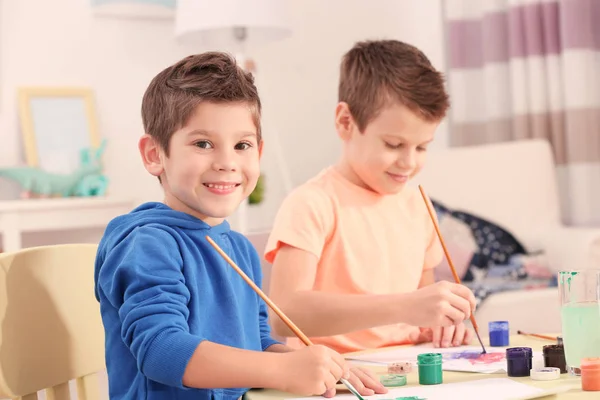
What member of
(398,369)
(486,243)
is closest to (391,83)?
(398,369)

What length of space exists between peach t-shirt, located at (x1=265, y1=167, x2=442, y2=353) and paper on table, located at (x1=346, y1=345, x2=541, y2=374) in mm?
190

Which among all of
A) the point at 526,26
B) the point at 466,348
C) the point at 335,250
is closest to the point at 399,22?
the point at 526,26

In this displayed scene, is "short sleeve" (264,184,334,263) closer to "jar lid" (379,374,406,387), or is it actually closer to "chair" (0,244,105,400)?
"chair" (0,244,105,400)

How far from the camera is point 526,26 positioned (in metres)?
3.73

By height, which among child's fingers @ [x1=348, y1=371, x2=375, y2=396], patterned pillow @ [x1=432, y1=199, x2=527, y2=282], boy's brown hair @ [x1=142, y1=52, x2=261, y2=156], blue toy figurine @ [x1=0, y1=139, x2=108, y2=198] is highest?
boy's brown hair @ [x1=142, y1=52, x2=261, y2=156]

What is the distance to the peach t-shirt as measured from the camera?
1527 mm

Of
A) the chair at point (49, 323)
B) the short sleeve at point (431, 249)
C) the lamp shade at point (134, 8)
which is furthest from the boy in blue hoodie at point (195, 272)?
the lamp shade at point (134, 8)

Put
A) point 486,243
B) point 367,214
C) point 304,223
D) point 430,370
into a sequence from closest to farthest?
point 430,370 < point 304,223 < point 367,214 < point 486,243

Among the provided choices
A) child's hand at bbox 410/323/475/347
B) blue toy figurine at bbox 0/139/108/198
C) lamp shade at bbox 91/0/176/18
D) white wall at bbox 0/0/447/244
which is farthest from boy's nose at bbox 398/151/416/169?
lamp shade at bbox 91/0/176/18

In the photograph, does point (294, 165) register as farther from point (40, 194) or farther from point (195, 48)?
point (40, 194)

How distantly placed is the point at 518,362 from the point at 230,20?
101 inches

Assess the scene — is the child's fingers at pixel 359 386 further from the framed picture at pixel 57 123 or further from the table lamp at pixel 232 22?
the framed picture at pixel 57 123

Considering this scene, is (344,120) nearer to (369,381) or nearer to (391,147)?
(391,147)

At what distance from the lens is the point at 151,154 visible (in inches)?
46.4
